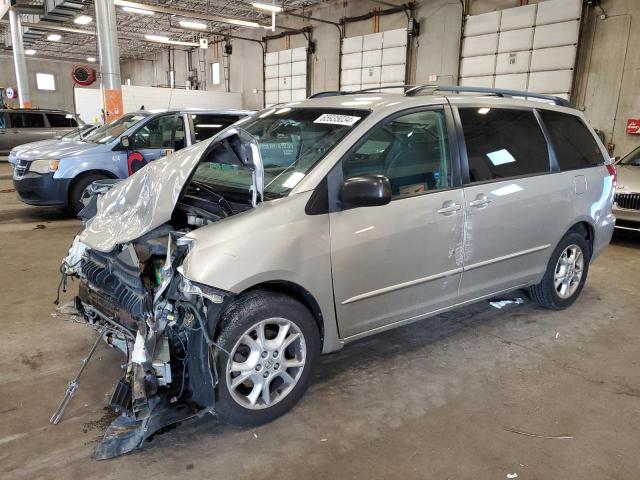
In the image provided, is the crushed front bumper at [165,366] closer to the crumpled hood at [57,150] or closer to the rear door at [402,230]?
the rear door at [402,230]

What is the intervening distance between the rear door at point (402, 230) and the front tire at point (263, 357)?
0.27 meters

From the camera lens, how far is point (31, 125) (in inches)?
568

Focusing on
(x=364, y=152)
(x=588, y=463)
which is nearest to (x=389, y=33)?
(x=364, y=152)

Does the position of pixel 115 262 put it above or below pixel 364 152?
below

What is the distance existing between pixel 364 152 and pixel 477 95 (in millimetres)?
1177

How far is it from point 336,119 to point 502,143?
122cm

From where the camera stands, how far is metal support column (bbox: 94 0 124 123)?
10.2 meters

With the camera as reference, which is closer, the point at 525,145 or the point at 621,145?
the point at 525,145

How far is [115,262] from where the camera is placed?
2.53m

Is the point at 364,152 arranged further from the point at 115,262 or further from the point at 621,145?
the point at 621,145

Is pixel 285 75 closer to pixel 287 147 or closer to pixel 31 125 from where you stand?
pixel 31 125

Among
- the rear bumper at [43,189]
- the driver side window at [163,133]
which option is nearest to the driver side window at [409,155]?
the driver side window at [163,133]

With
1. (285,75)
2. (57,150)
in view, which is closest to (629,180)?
(57,150)

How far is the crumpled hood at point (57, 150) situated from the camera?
21.8 ft
